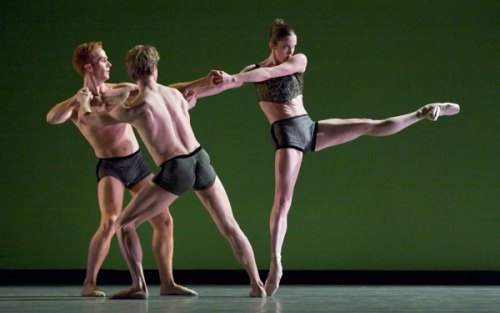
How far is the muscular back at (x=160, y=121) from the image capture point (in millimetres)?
5105

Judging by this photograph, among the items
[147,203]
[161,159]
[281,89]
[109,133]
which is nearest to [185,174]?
[161,159]

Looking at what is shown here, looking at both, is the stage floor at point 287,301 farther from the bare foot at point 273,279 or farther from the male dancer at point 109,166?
the male dancer at point 109,166

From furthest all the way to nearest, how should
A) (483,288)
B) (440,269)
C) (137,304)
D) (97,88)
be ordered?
(440,269), (483,288), (97,88), (137,304)

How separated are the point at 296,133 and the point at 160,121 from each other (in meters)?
1.07

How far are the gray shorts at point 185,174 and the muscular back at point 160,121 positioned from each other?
0.05 metres

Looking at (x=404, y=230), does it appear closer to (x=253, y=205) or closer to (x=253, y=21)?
(x=253, y=205)

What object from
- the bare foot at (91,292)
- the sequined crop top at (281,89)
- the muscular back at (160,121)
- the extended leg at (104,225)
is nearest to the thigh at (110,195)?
the extended leg at (104,225)

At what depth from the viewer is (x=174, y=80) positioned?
24.8ft

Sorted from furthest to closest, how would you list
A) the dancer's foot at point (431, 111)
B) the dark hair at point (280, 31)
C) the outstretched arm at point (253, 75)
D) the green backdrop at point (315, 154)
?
the green backdrop at point (315, 154)
the dark hair at point (280, 31)
the dancer's foot at point (431, 111)
the outstretched arm at point (253, 75)

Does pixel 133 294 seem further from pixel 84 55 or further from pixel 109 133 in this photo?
pixel 84 55

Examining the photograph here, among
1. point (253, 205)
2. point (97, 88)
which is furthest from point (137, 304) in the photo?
point (253, 205)

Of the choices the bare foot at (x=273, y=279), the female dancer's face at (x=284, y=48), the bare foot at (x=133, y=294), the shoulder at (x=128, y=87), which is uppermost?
the female dancer's face at (x=284, y=48)

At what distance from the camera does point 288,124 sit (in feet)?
19.0

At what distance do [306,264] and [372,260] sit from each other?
574mm
